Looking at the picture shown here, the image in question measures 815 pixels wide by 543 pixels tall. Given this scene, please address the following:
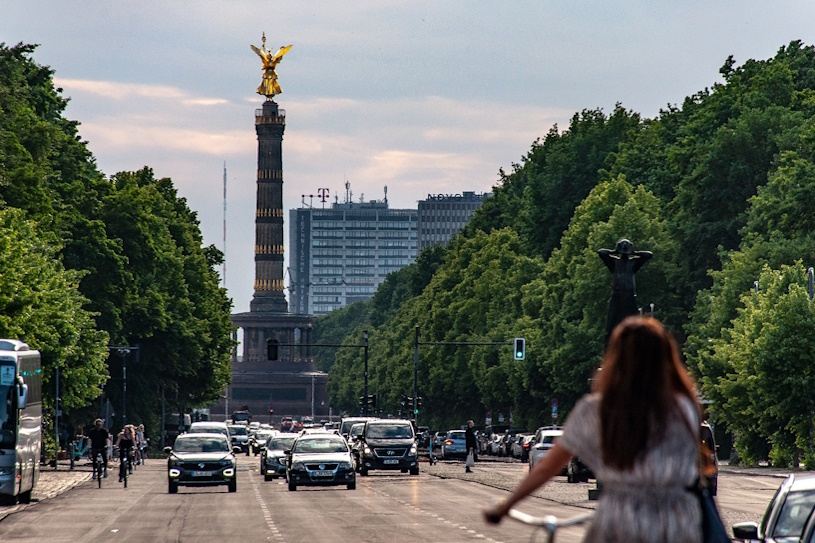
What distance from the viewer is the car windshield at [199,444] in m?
42.1

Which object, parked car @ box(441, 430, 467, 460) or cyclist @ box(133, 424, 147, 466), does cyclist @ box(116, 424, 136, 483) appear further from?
parked car @ box(441, 430, 467, 460)

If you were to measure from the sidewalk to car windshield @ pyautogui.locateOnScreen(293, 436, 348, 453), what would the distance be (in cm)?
576

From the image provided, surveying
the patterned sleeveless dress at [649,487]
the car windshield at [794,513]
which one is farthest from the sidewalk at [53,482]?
the patterned sleeveless dress at [649,487]

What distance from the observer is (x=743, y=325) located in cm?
5541

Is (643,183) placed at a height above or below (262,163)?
below

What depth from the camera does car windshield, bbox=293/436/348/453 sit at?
42938mm

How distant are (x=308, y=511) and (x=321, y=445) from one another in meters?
11.4

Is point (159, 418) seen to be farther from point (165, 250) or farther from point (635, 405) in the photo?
point (635, 405)

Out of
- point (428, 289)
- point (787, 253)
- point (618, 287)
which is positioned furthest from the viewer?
point (428, 289)

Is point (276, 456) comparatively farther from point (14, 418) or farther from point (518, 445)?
point (518, 445)

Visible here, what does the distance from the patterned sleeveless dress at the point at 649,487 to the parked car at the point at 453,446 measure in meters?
75.1

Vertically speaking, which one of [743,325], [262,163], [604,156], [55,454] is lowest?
[55,454]

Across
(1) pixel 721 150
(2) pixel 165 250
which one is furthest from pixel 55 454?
(1) pixel 721 150

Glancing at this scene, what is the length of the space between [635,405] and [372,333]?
18333 centimetres
